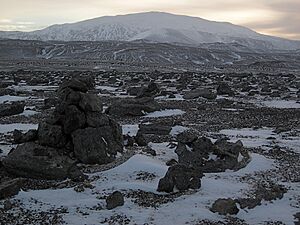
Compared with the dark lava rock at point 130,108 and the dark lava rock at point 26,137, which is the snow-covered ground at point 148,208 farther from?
the dark lava rock at point 130,108

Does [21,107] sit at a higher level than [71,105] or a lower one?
lower

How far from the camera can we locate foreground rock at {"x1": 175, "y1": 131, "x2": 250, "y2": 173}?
1512 cm

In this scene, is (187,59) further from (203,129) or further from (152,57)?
(203,129)

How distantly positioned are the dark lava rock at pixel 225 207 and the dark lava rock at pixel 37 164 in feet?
14.6

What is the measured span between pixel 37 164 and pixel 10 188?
1.76m

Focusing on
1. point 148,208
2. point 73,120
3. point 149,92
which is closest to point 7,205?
point 148,208

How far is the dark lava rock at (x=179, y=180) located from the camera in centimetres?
1284

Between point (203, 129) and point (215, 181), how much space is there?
28.7 feet

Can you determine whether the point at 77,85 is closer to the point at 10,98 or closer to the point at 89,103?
the point at 89,103

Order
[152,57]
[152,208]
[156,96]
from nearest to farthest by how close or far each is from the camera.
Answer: [152,208] < [156,96] < [152,57]

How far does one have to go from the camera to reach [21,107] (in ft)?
88.3

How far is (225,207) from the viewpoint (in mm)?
11422

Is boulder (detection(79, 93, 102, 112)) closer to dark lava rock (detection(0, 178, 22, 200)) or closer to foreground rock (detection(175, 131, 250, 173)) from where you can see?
foreground rock (detection(175, 131, 250, 173))

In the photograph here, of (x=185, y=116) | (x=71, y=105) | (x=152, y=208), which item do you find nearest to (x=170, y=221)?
(x=152, y=208)
